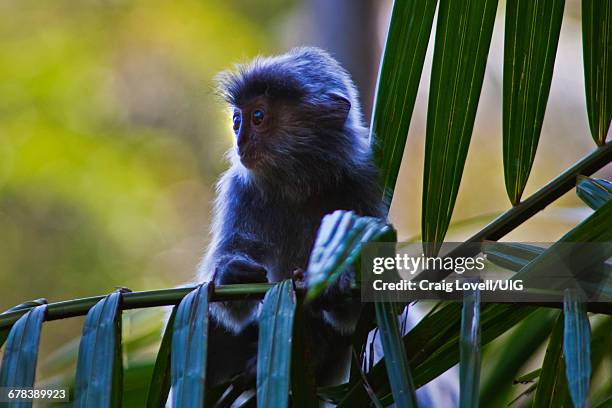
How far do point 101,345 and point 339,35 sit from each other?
440cm

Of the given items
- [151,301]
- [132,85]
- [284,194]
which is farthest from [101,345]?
[132,85]

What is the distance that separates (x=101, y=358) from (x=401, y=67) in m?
1.03

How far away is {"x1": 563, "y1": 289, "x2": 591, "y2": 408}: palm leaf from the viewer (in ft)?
3.90

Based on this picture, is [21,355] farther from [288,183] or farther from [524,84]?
[288,183]

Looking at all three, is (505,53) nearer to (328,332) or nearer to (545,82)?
(545,82)

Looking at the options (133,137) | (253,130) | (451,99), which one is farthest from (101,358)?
(133,137)

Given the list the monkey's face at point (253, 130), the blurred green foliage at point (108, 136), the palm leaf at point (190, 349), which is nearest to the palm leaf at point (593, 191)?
the palm leaf at point (190, 349)

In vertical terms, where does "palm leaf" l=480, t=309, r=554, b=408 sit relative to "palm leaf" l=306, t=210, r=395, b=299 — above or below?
above

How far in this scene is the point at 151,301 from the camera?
1464mm

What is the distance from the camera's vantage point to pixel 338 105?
10.4ft

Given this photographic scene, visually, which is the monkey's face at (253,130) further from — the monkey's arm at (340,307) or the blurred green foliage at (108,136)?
the blurred green foliage at (108,136)

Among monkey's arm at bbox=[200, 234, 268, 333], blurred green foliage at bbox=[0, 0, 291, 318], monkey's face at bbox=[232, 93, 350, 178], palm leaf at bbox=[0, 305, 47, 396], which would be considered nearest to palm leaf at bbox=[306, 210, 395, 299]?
palm leaf at bbox=[0, 305, 47, 396]

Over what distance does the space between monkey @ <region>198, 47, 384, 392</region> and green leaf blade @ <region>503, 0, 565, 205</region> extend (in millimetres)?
757

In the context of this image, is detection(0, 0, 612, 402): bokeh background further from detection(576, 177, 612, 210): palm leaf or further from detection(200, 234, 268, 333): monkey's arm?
detection(576, 177, 612, 210): palm leaf
